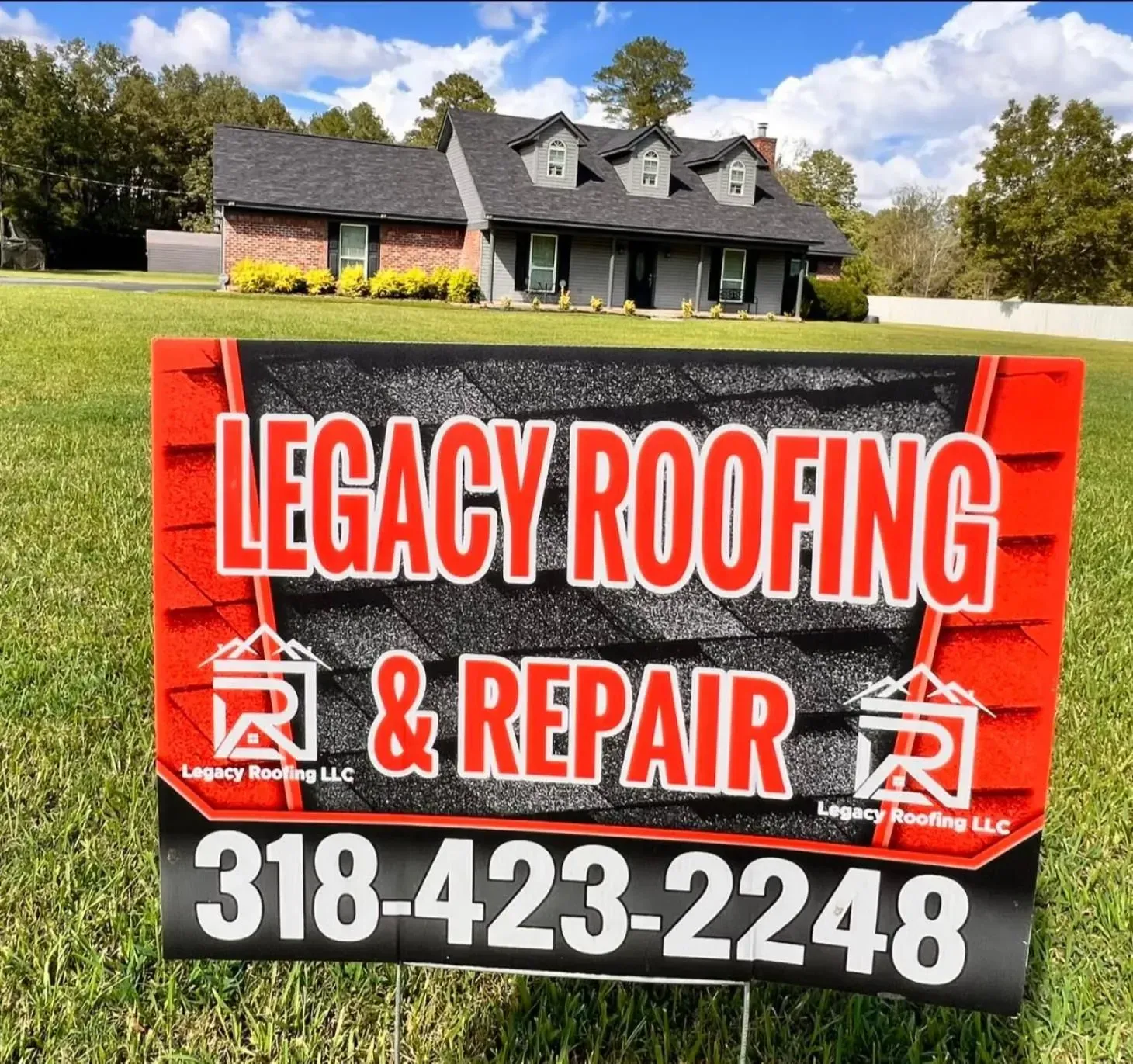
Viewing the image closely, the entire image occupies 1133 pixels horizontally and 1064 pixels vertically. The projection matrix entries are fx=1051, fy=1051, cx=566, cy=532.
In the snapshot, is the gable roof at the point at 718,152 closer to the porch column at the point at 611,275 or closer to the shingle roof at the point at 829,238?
the shingle roof at the point at 829,238

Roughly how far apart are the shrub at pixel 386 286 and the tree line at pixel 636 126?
2276cm

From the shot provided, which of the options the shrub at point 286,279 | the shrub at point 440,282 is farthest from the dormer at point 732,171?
the shrub at point 286,279

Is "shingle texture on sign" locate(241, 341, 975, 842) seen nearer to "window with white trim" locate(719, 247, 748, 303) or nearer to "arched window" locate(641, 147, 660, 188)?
"arched window" locate(641, 147, 660, 188)

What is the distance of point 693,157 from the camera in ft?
Answer: 124

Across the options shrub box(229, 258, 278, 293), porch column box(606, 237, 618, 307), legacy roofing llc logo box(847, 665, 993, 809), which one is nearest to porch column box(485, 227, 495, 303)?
porch column box(606, 237, 618, 307)

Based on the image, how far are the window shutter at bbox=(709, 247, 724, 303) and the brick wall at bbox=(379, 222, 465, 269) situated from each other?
8626 mm

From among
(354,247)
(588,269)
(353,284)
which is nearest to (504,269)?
(588,269)

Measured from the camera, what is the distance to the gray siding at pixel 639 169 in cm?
3559

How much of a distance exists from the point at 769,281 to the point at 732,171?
13.3 ft

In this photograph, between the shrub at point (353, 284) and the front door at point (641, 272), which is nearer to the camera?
the shrub at point (353, 284)

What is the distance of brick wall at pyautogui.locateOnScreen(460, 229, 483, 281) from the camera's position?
3303 cm

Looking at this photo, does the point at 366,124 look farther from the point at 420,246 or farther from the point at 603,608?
the point at 603,608

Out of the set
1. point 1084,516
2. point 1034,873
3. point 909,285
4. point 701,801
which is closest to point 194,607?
point 701,801

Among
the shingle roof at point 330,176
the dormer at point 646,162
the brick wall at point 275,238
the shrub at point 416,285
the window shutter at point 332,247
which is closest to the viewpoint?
the shrub at point 416,285
